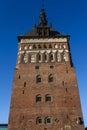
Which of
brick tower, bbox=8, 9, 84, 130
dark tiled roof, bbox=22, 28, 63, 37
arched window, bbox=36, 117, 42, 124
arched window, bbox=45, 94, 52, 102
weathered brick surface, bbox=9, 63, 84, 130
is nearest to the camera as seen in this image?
weathered brick surface, bbox=9, 63, 84, 130

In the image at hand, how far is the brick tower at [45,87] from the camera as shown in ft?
76.5

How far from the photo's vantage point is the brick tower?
23.3 metres

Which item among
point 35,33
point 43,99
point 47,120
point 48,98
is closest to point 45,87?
point 48,98

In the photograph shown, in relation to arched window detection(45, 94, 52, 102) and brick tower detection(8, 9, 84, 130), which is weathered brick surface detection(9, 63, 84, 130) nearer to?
brick tower detection(8, 9, 84, 130)

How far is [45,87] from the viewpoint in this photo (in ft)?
85.6

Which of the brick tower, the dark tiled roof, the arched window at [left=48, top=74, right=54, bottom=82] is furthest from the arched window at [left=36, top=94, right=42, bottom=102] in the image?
the dark tiled roof

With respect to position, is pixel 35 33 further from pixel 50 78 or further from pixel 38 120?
pixel 38 120

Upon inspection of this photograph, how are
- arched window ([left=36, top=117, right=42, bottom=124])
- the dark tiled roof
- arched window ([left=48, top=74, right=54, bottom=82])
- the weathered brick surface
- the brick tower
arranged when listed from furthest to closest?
the dark tiled roof, arched window ([left=48, top=74, right=54, bottom=82]), arched window ([left=36, top=117, right=42, bottom=124]), the brick tower, the weathered brick surface

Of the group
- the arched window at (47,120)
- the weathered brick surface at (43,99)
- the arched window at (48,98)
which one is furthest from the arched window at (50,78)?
the arched window at (47,120)

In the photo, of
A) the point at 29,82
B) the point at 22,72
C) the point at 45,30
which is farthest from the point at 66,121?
the point at 45,30

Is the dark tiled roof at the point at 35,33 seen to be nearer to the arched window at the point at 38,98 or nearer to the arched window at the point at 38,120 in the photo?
the arched window at the point at 38,98

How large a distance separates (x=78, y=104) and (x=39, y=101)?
5174mm

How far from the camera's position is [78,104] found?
24.4 meters

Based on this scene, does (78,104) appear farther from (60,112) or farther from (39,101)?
(39,101)
